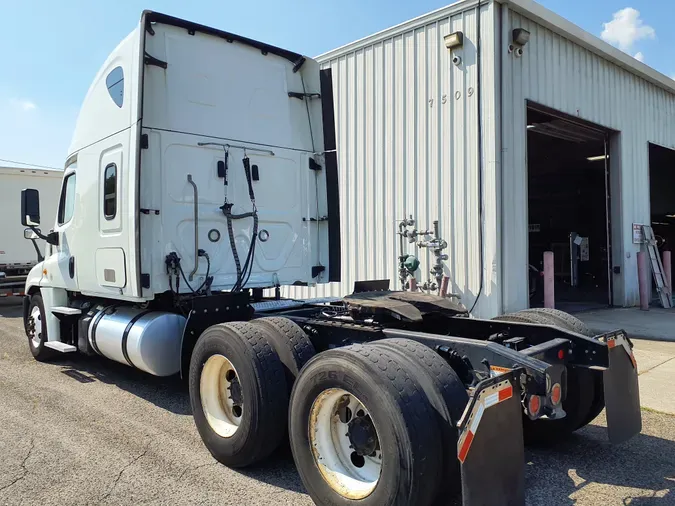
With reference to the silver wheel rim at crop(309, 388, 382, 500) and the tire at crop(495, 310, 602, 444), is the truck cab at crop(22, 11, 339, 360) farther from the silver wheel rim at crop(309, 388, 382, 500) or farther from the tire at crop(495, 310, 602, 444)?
the tire at crop(495, 310, 602, 444)

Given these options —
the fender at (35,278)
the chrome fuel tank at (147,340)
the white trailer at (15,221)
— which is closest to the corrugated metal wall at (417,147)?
the fender at (35,278)

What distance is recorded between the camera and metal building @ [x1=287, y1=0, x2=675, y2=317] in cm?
884

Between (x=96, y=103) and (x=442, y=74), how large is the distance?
5829 millimetres

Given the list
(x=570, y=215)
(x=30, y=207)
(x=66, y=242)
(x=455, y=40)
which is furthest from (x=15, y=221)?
(x=570, y=215)

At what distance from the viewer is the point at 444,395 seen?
2.78 m

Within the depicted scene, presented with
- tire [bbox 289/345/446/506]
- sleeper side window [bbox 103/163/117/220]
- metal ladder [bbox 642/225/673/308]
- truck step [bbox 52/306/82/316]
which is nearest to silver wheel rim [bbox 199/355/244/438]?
tire [bbox 289/345/446/506]

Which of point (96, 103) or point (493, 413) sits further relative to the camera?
point (96, 103)

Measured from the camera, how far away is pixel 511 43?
29.7ft

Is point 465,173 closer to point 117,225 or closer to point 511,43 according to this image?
point 511,43

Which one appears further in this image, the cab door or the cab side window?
the cab side window

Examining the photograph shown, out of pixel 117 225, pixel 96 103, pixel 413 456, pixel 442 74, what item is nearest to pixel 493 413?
pixel 413 456

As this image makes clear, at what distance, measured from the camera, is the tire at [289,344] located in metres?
3.73

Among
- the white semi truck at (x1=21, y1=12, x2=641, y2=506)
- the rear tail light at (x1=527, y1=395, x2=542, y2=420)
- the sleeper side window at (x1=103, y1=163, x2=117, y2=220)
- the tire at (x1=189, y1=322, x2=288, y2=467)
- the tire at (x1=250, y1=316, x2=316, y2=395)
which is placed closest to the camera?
the white semi truck at (x1=21, y1=12, x2=641, y2=506)

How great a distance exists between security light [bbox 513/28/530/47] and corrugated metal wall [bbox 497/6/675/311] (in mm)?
134
